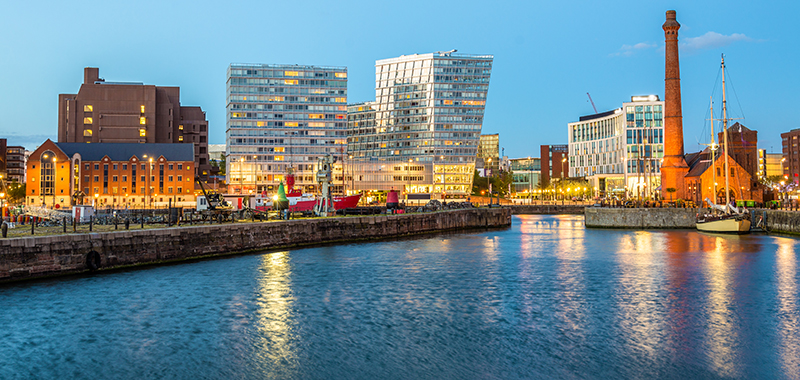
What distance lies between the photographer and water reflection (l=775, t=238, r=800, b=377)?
19641 millimetres

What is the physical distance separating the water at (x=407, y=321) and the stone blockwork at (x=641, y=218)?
39134 mm

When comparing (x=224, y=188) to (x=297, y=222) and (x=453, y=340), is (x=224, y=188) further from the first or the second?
(x=453, y=340)

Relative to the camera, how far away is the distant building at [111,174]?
447ft

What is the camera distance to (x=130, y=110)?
166000 mm

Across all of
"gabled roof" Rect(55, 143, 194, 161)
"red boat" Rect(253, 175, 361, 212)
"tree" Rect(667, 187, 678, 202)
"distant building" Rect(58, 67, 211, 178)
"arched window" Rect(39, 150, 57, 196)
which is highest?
"distant building" Rect(58, 67, 211, 178)

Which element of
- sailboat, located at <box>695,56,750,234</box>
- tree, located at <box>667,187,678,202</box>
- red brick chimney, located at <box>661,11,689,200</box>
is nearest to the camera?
sailboat, located at <box>695,56,750,234</box>

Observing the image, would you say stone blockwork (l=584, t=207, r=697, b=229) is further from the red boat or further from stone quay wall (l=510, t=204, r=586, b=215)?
stone quay wall (l=510, t=204, r=586, b=215)

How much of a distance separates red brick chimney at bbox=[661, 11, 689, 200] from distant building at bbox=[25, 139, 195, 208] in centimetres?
11045

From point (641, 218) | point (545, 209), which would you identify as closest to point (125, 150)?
point (545, 209)

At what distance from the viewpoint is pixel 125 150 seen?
149m

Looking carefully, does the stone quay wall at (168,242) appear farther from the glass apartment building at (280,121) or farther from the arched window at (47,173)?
the glass apartment building at (280,121)

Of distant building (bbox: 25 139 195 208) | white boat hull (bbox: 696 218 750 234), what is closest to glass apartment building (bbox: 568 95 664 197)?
white boat hull (bbox: 696 218 750 234)

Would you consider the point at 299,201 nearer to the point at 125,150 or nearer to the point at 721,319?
the point at 721,319

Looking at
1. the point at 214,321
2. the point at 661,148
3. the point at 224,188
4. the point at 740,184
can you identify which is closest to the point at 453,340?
the point at 214,321
